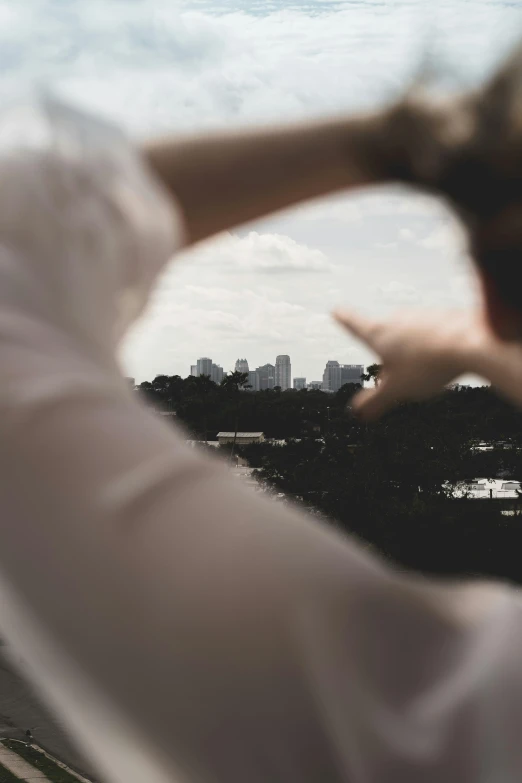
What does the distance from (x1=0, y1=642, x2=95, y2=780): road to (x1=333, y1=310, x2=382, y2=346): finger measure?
510 inches

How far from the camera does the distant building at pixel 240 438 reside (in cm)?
2798

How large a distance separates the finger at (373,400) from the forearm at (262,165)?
0.67 feet

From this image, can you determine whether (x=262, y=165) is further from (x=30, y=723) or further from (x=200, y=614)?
(x=30, y=723)

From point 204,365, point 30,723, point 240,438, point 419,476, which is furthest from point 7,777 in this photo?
point 204,365

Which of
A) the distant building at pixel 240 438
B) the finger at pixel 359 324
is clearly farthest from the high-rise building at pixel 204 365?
the finger at pixel 359 324

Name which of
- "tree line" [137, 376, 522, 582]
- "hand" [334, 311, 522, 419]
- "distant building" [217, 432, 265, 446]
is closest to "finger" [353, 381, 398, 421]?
"hand" [334, 311, 522, 419]

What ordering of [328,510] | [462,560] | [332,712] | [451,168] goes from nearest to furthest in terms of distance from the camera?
1. [332,712]
2. [451,168]
3. [462,560]
4. [328,510]

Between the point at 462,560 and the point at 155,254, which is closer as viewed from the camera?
the point at 155,254

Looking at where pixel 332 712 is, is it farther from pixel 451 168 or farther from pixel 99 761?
pixel 451 168

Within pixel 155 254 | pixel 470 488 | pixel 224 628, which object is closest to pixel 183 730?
pixel 224 628

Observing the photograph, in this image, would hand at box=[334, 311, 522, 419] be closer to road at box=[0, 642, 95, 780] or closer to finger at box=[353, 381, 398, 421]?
finger at box=[353, 381, 398, 421]

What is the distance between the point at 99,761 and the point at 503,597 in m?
0.15

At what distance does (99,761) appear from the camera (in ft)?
1.07

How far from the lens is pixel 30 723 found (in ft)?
51.0
